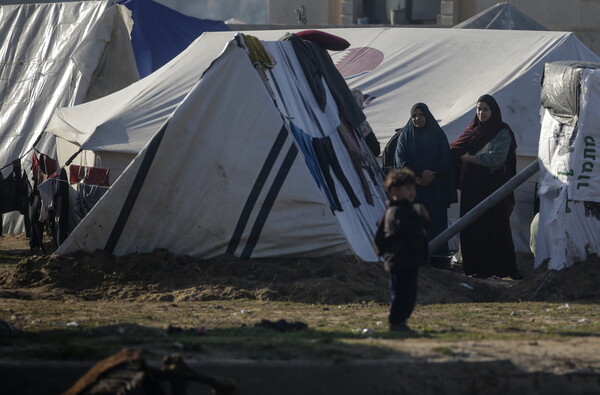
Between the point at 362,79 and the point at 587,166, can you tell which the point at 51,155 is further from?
the point at 587,166

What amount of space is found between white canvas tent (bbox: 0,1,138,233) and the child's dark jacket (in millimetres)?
8601

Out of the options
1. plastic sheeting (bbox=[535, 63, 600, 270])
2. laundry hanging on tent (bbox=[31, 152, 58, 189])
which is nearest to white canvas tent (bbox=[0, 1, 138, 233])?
laundry hanging on tent (bbox=[31, 152, 58, 189])

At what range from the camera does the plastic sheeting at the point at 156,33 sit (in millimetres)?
15548

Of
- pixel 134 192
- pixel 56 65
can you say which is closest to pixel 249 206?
pixel 134 192

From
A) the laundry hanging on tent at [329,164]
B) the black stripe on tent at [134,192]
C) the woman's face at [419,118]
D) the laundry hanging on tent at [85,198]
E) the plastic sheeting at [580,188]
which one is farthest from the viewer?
the laundry hanging on tent at [85,198]

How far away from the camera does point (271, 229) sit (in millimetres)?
9039

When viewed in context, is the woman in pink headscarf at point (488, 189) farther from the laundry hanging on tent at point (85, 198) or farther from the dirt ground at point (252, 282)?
the laundry hanging on tent at point (85, 198)

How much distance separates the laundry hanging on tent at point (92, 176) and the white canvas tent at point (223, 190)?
234 cm

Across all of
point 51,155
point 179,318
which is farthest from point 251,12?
point 179,318

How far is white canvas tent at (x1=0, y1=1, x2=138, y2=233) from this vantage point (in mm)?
14789

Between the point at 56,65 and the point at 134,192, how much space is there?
6.45 m

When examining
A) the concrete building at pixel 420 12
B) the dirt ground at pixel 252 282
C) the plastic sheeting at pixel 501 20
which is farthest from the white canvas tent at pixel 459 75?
the concrete building at pixel 420 12

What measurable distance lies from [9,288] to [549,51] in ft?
20.9

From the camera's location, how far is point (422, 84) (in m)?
12.7
